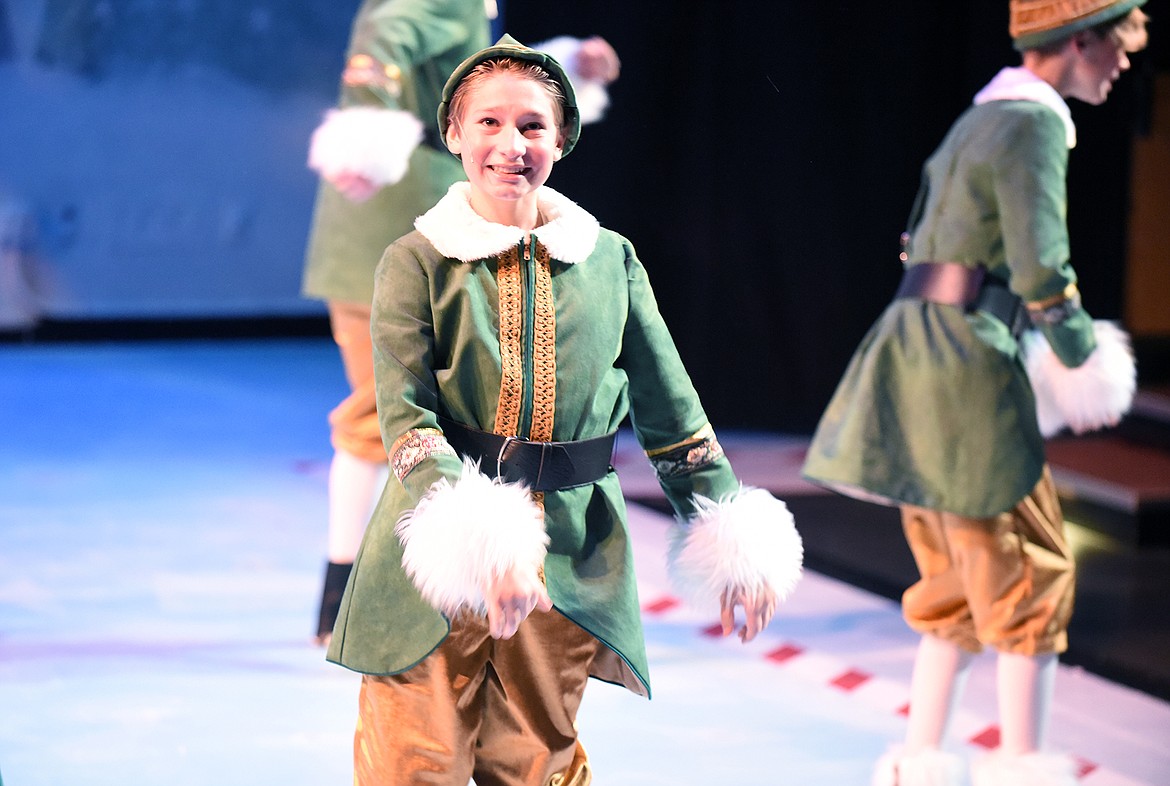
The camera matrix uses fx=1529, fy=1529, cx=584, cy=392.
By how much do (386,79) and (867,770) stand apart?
65.7 inches

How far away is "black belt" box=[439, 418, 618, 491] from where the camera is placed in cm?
191

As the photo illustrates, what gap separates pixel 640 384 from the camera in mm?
2041

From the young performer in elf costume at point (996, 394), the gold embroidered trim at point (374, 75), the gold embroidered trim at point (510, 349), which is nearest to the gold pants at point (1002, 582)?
the young performer in elf costume at point (996, 394)

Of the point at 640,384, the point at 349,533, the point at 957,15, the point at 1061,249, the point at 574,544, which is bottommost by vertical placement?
the point at 349,533

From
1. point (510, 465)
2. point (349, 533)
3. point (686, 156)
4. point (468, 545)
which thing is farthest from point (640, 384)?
point (686, 156)

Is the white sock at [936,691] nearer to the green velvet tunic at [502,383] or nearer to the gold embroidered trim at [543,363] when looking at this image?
the green velvet tunic at [502,383]

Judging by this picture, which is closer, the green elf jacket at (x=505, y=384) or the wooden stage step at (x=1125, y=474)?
the green elf jacket at (x=505, y=384)

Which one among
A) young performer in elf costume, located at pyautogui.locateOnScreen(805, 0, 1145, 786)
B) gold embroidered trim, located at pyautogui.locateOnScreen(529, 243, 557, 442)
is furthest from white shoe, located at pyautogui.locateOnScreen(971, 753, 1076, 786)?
gold embroidered trim, located at pyautogui.locateOnScreen(529, 243, 557, 442)

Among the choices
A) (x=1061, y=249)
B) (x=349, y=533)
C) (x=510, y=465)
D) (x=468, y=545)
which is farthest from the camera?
(x=349, y=533)

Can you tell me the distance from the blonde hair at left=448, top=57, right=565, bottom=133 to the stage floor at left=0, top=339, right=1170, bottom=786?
1359mm

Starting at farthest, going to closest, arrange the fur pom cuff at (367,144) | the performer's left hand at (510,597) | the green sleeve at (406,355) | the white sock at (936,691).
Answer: the fur pom cuff at (367,144), the white sock at (936,691), the green sleeve at (406,355), the performer's left hand at (510,597)

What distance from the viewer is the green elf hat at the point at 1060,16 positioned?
2629 millimetres

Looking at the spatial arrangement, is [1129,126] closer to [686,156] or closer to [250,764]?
[686,156]

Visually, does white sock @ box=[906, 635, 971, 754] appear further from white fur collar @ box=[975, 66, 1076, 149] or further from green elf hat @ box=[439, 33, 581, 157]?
green elf hat @ box=[439, 33, 581, 157]
